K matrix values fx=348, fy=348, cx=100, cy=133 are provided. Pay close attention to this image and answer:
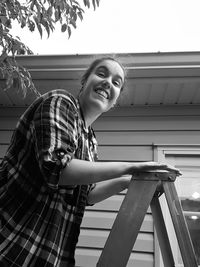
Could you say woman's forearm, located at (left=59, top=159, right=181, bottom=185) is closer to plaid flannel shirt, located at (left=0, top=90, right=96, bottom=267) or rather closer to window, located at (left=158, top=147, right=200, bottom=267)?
plaid flannel shirt, located at (left=0, top=90, right=96, bottom=267)

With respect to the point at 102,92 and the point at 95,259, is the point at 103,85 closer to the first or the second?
the point at 102,92

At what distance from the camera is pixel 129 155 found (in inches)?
135

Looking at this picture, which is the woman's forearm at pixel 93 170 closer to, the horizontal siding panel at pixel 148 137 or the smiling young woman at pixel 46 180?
the smiling young woman at pixel 46 180

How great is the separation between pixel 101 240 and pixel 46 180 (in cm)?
220

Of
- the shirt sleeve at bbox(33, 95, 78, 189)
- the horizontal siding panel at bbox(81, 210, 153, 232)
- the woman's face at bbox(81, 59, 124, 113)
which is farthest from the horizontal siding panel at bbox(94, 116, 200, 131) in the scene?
the shirt sleeve at bbox(33, 95, 78, 189)

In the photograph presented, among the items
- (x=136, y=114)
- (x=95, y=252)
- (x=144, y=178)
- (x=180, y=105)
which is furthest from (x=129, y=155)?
(x=144, y=178)

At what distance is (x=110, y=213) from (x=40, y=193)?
210 cm

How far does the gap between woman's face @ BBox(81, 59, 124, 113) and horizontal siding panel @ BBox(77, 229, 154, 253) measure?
74.8 inches

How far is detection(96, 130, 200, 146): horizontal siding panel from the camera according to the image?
11.3 ft

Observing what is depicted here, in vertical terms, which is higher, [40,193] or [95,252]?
[95,252]

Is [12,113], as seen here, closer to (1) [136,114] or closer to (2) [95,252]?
(1) [136,114]

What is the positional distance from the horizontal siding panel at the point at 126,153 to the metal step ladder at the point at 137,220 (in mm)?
2036

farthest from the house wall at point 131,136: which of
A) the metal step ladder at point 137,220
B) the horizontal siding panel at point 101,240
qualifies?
the metal step ladder at point 137,220

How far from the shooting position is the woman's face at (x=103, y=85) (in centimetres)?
154
